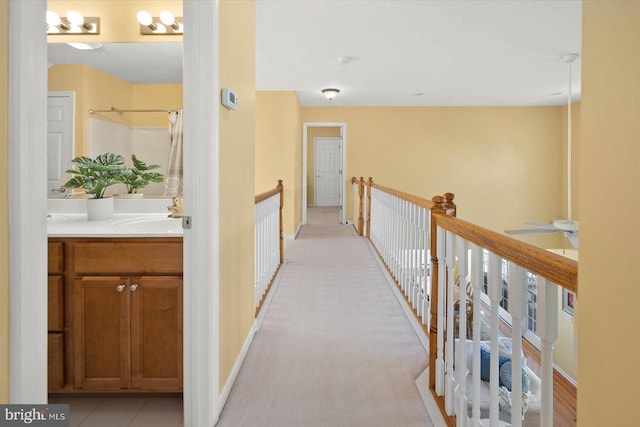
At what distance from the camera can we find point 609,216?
25.2 inches

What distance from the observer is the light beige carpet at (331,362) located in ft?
5.78

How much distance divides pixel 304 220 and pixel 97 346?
6126 mm

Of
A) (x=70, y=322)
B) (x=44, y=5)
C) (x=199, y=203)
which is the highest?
(x=44, y=5)

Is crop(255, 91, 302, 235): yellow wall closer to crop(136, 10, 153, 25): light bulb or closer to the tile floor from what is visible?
crop(136, 10, 153, 25): light bulb

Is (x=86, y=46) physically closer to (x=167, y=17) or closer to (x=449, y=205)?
(x=167, y=17)

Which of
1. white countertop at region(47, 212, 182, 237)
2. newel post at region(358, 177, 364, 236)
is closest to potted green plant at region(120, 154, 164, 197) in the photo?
white countertop at region(47, 212, 182, 237)

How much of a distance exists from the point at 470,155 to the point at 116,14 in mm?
7019

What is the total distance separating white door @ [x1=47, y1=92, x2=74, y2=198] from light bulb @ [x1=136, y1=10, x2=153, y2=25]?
2.05 ft

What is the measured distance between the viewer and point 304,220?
25.8 ft

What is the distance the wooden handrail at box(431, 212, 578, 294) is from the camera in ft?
2.58

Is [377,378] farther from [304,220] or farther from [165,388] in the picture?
[304,220]

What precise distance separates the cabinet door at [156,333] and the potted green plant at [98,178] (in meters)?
0.75

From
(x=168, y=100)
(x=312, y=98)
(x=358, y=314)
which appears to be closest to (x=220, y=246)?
(x=168, y=100)

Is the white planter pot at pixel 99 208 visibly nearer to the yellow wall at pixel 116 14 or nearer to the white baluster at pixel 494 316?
the yellow wall at pixel 116 14
